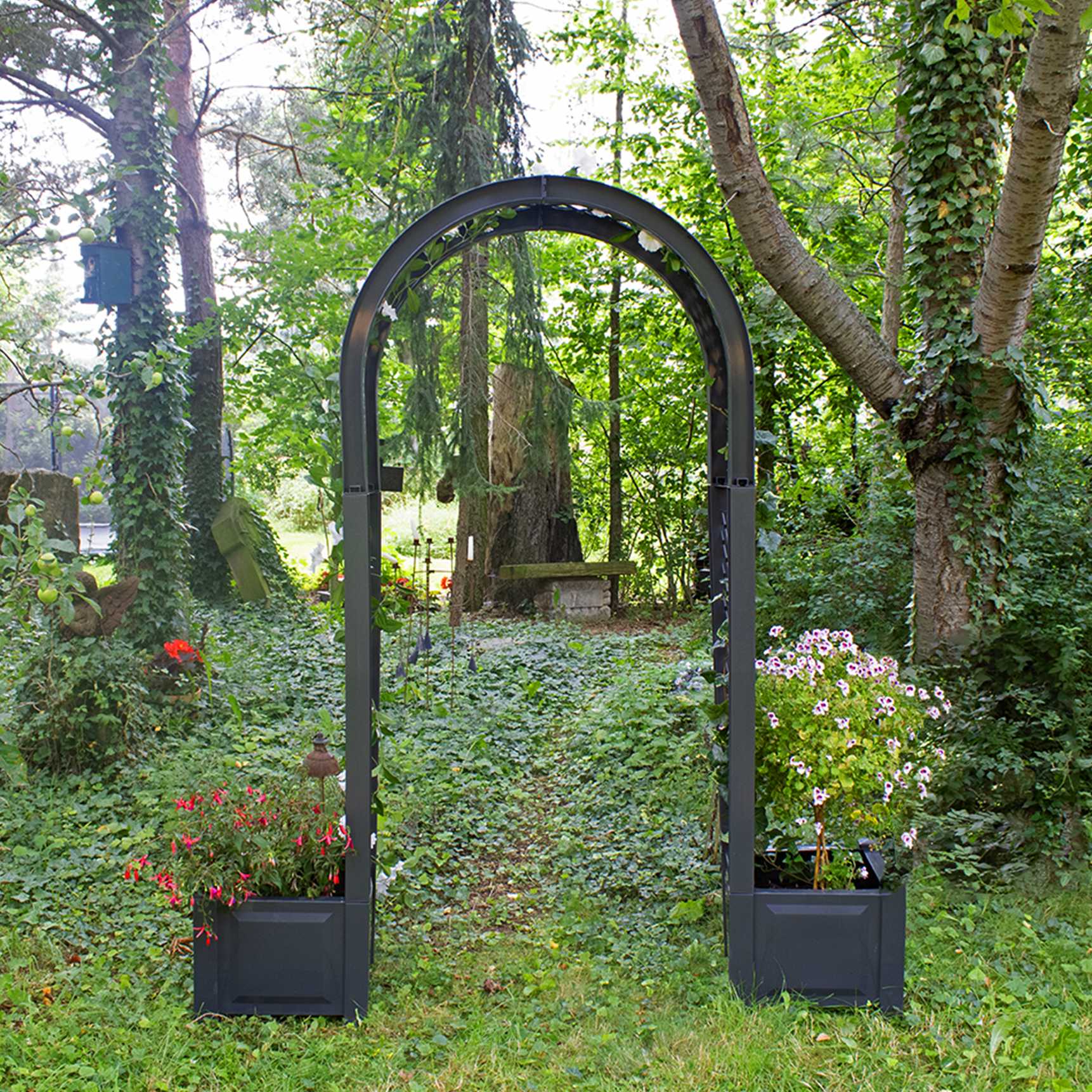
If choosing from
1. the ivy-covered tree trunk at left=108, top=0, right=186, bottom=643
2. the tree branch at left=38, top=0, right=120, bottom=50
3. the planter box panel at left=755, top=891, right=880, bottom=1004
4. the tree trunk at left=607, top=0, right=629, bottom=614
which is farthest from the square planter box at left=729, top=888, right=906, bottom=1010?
the tree trunk at left=607, top=0, right=629, bottom=614

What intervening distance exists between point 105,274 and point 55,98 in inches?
114

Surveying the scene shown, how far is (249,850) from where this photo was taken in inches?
106

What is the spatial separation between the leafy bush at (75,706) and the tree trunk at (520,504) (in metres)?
4.97

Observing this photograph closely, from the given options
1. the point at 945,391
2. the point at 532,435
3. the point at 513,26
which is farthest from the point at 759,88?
the point at 945,391

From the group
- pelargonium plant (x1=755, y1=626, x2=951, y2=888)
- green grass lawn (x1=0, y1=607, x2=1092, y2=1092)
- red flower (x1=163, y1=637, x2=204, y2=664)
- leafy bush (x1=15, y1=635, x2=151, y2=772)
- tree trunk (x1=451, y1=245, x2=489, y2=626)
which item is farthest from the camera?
tree trunk (x1=451, y1=245, x2=489, y2=626)

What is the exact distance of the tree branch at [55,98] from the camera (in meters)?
6.69

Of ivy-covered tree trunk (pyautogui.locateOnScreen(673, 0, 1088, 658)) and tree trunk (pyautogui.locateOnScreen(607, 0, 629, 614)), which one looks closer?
ivy-covered tree trunk (pyautogui.locateOnScreen(673, 0, 1088, 658))

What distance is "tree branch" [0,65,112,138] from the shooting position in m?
6.69

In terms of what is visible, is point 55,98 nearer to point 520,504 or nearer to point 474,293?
point 474,293

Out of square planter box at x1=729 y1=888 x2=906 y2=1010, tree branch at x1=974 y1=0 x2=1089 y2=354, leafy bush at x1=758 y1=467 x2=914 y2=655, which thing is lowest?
square planter box at x1=729 y1=888 x2=906 y2=1010

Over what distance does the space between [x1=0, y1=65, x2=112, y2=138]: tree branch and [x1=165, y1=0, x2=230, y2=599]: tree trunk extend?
1.04m

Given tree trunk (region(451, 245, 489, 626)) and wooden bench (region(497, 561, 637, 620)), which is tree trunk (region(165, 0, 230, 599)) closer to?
tree trunk (region(451, 245, 489, 626))

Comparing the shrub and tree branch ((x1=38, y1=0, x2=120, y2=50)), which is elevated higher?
tree branch ((x1=38, y1=0, x2=120, y2=50))

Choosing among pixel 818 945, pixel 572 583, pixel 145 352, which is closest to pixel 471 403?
pixel 145 352
